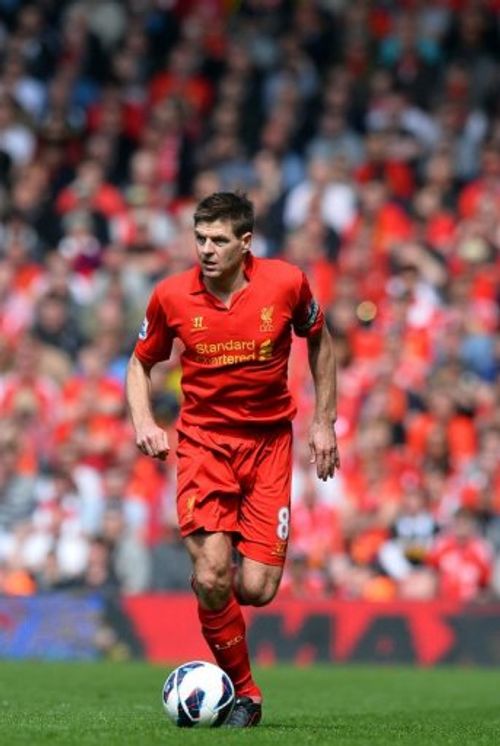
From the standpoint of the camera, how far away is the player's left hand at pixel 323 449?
878 centimetres

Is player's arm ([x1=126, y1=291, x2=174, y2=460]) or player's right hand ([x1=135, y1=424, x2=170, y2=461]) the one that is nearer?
player's right hand ([x1=135, y1=424, x2=170, y2=461])

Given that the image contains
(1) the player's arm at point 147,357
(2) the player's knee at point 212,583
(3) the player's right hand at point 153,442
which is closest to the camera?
(3) the player's right hand at point 153,442

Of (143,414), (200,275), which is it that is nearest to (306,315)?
(200,275)

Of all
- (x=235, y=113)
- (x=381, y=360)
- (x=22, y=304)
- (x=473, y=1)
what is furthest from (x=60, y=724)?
(x=473, y=1)

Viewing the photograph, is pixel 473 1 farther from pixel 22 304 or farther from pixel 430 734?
pixel 430 734

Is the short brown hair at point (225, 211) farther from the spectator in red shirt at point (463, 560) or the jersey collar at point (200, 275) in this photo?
the spectator in red shirt at point (463, 560)

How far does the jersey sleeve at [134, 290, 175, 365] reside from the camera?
8828mm

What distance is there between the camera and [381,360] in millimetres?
17094

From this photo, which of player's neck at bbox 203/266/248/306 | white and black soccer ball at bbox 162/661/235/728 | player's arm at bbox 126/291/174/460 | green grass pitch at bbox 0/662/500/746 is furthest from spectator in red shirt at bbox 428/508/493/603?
white and black soccer ball at bbox 162/661/235/728

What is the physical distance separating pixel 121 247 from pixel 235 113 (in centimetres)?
221

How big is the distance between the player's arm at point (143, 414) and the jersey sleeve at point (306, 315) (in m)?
0.72

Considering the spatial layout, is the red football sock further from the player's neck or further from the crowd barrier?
the crowd barrier

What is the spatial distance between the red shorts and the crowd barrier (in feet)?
20.1

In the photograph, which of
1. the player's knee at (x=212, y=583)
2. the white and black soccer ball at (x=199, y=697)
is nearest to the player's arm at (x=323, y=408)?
the player's knee at (x=212, y=583)
